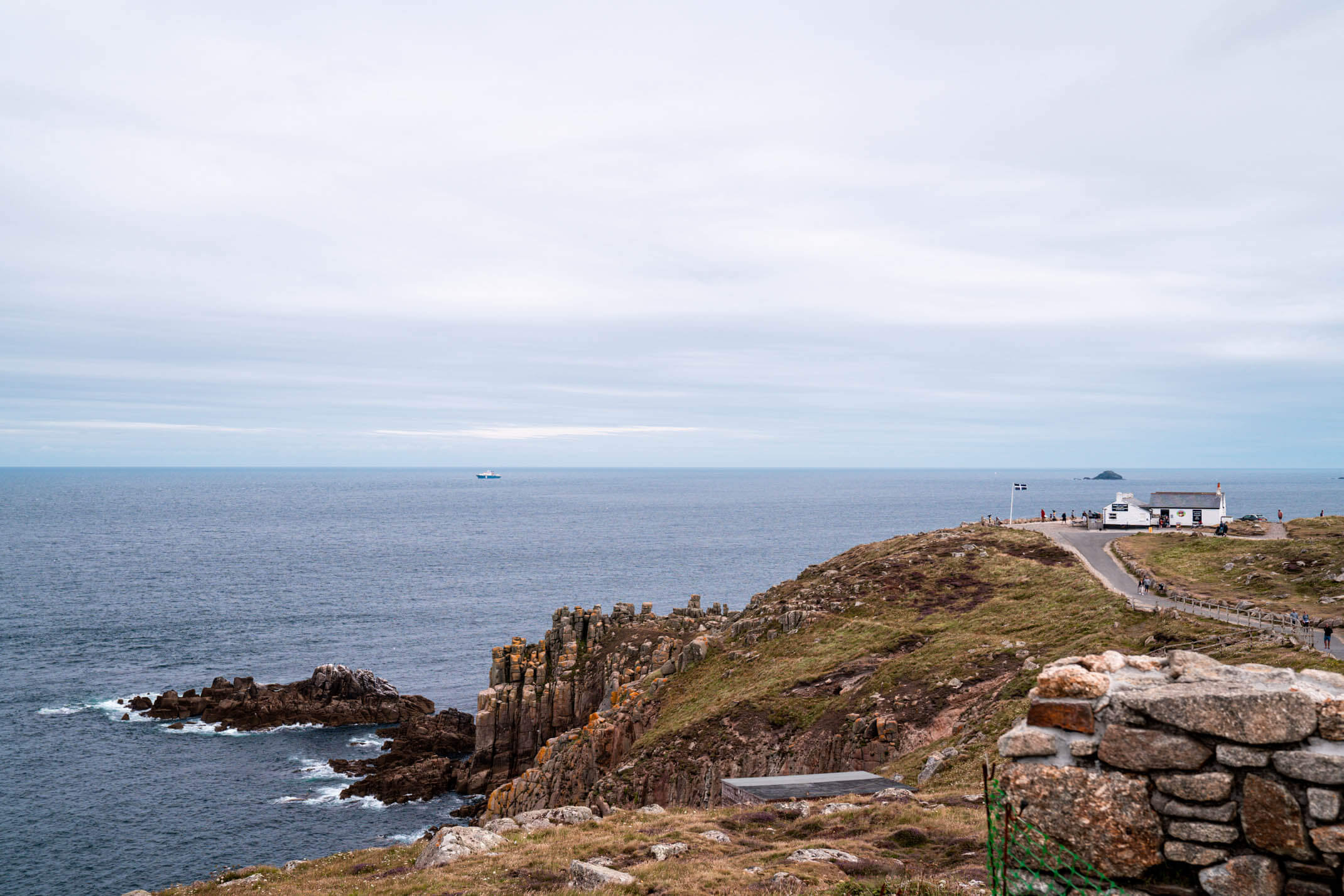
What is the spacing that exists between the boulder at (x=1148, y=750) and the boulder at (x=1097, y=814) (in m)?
0.19

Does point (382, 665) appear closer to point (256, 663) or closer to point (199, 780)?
Result: point (256, 663)

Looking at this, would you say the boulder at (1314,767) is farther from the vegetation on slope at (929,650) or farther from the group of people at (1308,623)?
the group of people at (1308,623)

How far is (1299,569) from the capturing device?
46250 millimetres

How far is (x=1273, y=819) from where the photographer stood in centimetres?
870

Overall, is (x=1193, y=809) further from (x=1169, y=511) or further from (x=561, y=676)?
(x=1169, y=511)

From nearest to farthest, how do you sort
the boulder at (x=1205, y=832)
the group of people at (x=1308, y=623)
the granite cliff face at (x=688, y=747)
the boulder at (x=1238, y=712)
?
the boulder at (x=1238, y=712), the boulder at (x=1205, y=832), the group of people at (x=1308, y=623), the granite cliff face at (x=688, y=747)

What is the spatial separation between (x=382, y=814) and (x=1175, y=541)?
198 feet

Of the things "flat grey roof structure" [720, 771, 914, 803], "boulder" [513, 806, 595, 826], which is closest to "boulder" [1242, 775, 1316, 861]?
"flat grey roof structure" [720, 771, 914, 803]

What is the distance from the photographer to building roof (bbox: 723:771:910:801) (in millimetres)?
24703

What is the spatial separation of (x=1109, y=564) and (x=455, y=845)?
49.0 meters

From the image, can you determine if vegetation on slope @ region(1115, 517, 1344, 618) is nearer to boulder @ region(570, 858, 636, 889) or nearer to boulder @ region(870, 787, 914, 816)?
boulder @ region(870, 787, 914, 816)

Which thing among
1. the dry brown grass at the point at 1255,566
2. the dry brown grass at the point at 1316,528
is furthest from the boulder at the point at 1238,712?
the dry brown grass at the point at 1316,528

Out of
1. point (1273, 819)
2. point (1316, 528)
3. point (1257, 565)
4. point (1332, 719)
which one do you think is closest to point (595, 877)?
point (1273, 819)

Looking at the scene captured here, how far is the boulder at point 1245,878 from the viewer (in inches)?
342
